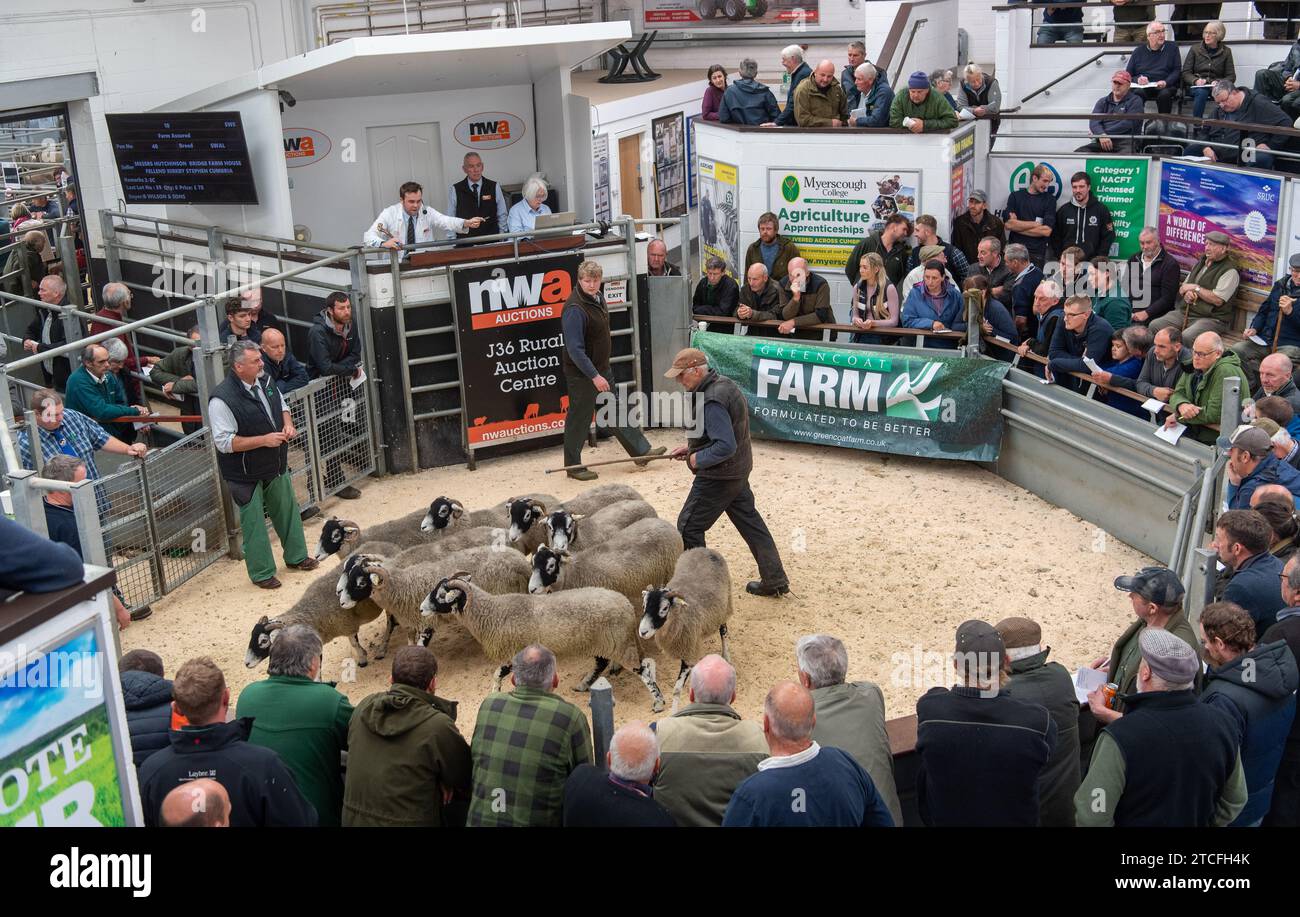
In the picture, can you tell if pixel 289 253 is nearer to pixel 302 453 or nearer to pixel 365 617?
pixel 302 453

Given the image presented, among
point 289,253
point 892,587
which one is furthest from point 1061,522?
point 289,253

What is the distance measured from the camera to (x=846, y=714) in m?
5.80

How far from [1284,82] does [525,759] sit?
40.1 feet

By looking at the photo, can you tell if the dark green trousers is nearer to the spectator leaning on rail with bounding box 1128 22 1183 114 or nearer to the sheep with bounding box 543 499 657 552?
the sheep with bounding box 543 499 657 552

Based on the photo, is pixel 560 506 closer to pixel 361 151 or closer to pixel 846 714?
pixel 846 714

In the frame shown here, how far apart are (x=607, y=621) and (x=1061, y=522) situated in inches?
178

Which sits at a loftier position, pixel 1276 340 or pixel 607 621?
pixel 1276 340

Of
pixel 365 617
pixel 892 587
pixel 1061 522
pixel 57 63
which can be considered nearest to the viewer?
pixel 365 617

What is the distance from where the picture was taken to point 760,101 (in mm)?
15383

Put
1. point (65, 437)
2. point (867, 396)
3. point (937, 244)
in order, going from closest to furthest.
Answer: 1. point (65, 437)
2. point (867, 396)
3. point (937, 244)

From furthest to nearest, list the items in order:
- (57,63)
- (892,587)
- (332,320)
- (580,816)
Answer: (57,63)
(332,320)
(892,587)
(580,816)

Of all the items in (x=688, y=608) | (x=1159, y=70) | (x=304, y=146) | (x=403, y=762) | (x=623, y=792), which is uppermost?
(x=1159, y=70)

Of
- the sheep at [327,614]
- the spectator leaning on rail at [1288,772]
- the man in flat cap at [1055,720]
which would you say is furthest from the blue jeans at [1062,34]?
the man in flat cap at [1055,720]

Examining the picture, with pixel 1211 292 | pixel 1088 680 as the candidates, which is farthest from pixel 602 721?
pixel 1211 292
